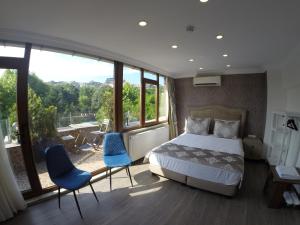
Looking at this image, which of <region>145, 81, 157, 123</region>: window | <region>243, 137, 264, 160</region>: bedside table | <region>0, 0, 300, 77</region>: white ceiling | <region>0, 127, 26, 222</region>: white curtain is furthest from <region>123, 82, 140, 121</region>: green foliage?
<region>243, 137, 264, 160</region>: bedside table

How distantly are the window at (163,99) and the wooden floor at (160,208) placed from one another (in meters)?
2.68

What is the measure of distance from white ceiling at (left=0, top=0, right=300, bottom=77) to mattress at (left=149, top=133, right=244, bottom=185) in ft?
5.91

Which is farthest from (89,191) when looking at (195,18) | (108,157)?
(195,18)

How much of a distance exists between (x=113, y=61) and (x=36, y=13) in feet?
5.75

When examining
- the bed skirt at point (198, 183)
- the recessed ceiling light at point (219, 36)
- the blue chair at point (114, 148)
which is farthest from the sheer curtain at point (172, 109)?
the recessed ceiling light at point (219, 36)

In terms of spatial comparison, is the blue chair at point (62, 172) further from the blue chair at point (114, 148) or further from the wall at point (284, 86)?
the wall at point (284, 86)

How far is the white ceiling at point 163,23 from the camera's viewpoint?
151 centimetres

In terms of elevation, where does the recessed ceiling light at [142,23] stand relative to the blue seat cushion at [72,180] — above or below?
above

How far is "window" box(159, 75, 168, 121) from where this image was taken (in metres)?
5.13

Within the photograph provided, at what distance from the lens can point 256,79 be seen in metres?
4.25

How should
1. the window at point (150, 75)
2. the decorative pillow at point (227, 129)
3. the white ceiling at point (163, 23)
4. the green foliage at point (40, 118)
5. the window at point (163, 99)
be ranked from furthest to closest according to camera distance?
the window at point (163, 99) → the window at point (150, 75) → the decorative pillow at point (227, 129) → the green foliage at point (40, 118) → the white ceiling at point (163, 23)

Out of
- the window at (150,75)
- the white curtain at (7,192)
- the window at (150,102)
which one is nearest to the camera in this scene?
the white curtain at (7,192)

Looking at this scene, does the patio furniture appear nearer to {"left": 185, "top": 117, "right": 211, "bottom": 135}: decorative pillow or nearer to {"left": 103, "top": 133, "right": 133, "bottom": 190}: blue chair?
{"left": 103, "top": 133, "right": 133, "bottom": 190}: blue chair

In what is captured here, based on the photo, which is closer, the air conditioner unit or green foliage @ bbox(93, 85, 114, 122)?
green foliage @ bbox(93, 85, 114, 122)
